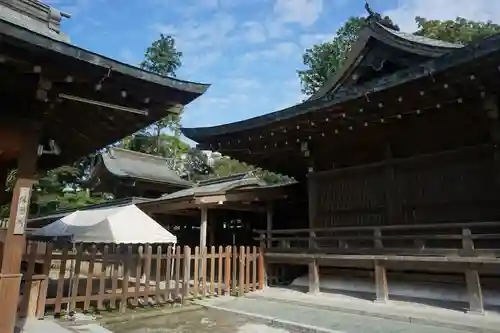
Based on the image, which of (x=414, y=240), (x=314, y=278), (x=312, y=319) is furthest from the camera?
(x=314, y=278)

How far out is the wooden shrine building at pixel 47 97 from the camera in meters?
3.74

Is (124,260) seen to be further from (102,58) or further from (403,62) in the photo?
(403,62)

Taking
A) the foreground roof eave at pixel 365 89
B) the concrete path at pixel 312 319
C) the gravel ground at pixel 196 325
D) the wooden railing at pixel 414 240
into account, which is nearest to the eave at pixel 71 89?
the gravel ground at pixel 196 325

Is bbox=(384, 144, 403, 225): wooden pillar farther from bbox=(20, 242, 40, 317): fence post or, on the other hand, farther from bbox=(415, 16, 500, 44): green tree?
bbox=(415, 16, 500, 44): green tree

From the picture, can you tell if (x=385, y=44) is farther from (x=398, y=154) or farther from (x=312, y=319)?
(x=312, y=319)

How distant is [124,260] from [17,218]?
415cm

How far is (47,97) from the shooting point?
170 inches

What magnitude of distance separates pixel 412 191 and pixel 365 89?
9.15 ft

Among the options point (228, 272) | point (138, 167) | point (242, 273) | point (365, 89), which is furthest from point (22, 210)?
point (138, 167)

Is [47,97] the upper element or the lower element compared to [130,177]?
lower

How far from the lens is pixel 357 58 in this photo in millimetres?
10367

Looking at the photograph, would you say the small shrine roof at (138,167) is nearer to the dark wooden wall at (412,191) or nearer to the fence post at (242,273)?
the fence post at (242,273)

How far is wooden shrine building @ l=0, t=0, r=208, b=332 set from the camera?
374 centimetres

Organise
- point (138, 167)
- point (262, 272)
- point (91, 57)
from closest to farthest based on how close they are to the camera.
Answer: point (91, 57), point (262, 272), point (138, 167)
